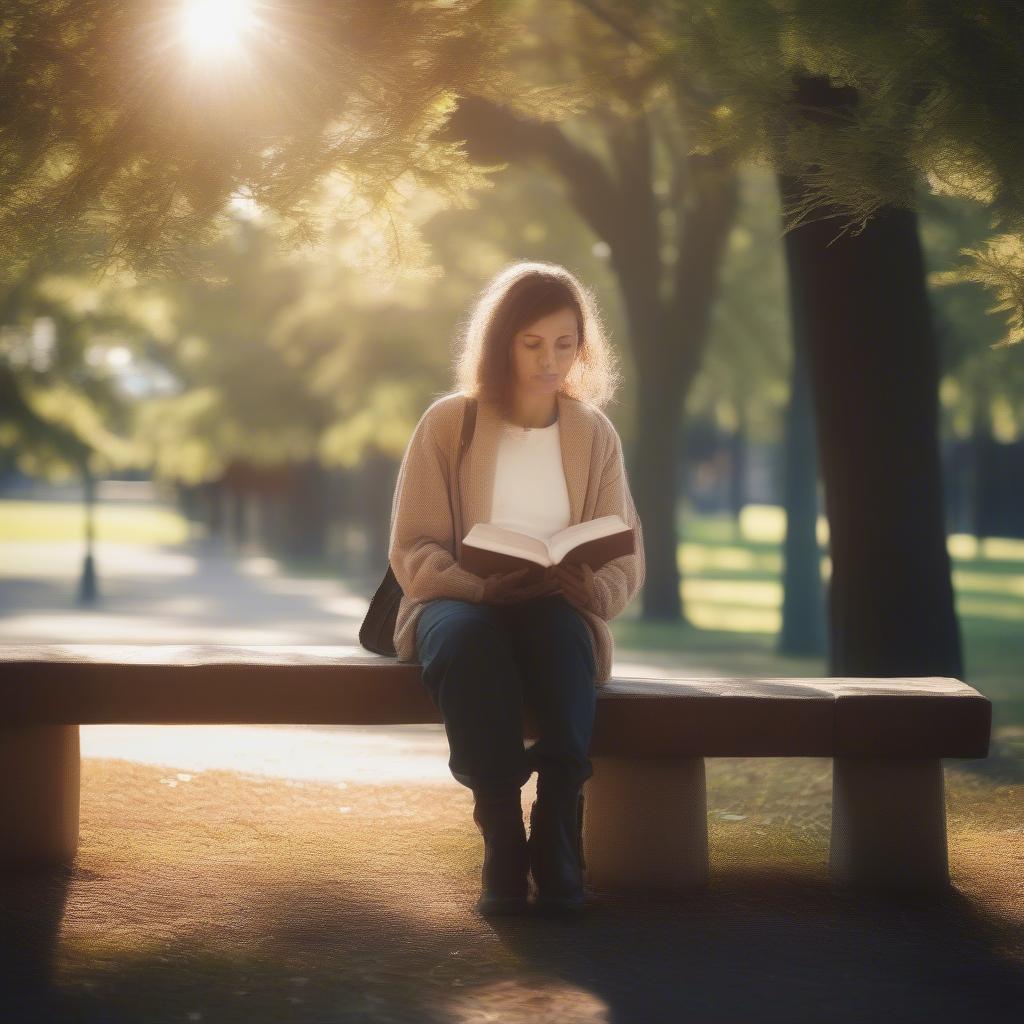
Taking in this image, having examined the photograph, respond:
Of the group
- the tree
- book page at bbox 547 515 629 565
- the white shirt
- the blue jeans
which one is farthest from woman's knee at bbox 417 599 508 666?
the tree

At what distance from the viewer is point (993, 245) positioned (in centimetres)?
654

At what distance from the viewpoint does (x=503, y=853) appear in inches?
211

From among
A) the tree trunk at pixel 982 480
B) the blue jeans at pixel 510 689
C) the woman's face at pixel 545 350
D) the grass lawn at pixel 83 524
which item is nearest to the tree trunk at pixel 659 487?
the woman's face at pixel 545 350

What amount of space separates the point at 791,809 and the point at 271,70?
3.87 meters

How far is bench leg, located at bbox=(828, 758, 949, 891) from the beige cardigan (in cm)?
93

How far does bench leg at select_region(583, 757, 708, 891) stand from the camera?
5824 mm

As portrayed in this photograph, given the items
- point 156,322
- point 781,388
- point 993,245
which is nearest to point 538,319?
point 993,245

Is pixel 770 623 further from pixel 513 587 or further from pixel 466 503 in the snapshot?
pixel 513 587

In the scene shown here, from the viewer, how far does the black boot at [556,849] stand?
5.37 metres

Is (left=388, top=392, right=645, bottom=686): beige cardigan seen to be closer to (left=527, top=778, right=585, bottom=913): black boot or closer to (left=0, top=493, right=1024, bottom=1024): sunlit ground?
(left=527, top=778, right=585, bottom=913): black boot

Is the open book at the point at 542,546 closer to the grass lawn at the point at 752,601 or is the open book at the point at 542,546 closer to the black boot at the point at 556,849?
the black boot at the point at 556,849

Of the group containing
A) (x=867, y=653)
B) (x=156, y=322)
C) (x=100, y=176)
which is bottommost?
(x=867, y=653)

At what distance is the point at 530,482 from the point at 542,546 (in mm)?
503

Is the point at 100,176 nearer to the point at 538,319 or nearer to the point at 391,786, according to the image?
the point at 538,319
